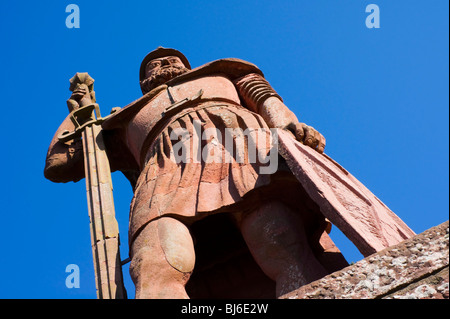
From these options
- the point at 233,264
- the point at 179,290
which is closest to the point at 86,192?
the point at 233,264

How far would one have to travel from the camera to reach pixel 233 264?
28.8 feet

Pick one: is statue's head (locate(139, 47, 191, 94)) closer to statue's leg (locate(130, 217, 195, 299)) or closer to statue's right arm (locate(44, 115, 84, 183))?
statue's right arm (locate(44, 115, 84, 183))

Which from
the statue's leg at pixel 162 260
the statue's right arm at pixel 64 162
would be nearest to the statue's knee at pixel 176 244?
the statue's leg at pixel 162 260

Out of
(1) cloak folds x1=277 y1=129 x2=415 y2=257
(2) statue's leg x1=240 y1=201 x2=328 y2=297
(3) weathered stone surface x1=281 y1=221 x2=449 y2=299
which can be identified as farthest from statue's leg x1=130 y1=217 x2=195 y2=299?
(3) weathered stone surface x1=281 y1=221 x2=449 y2=299

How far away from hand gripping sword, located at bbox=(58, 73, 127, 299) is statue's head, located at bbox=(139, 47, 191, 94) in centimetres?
76

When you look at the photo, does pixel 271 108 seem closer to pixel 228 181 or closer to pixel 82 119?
pixel 228 181

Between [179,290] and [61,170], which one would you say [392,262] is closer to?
[179,290]

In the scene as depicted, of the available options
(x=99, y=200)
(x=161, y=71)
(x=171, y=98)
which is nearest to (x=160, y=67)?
(x=161, y=71)

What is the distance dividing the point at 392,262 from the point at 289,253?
1.81 metres

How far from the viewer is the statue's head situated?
9680 millimetres

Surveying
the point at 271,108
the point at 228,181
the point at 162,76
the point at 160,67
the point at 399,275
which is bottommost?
the point at 399,275

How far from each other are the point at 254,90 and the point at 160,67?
1.38m

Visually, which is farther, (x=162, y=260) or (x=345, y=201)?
(x=162, y=260)

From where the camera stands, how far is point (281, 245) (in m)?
7.08
